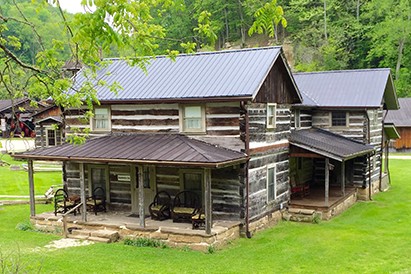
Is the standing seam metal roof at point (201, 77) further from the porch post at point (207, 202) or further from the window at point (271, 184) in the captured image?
the window at point (271, 184)

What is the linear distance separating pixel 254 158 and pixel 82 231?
22.6 feet

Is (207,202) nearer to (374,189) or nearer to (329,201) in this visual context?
(329,201)

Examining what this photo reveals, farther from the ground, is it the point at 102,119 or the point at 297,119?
the point at 102,119

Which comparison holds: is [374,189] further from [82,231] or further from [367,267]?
[82,231]

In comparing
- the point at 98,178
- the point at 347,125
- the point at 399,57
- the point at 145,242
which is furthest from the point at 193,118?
the point at 399,57

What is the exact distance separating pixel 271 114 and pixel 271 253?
6.22 metres

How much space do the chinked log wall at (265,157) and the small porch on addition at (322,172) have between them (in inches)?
28.5

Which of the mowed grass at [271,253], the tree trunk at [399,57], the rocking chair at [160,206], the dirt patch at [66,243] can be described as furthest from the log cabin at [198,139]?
the tree trunk at [399,57]

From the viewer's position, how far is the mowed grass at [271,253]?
13336 millimetres

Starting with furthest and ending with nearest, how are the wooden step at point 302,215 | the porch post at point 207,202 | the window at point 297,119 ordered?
the window at point 297,119 → the wooden step at point 302,215 → the porch post at point 207,202

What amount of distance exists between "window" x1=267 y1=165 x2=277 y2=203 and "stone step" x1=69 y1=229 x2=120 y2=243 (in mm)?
6357

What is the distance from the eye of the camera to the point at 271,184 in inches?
756

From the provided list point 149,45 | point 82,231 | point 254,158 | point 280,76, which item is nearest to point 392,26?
point 280,76

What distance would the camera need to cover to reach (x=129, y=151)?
54.5 feet
